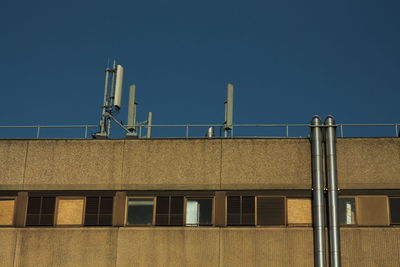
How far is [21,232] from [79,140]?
4.63 meters

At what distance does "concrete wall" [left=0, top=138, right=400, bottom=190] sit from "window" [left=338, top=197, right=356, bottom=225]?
58cm

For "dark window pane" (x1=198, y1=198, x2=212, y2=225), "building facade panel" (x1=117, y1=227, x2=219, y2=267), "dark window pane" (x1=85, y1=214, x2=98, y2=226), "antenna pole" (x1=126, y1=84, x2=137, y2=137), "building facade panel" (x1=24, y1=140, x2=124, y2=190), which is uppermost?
"antenna pole" (x1=126, y1=84, x2=137, y2=137)

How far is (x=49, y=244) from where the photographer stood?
27.2m

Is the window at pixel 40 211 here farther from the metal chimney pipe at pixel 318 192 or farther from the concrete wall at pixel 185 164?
the metal chimney pipe at pixel 318 192

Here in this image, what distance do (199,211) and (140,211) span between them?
2.52m

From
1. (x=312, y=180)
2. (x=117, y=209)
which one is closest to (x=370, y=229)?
(x=312, y=180)

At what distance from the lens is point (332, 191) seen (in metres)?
26.5

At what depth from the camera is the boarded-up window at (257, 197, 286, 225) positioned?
88.1 ft

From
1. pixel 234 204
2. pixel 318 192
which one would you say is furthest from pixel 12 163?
pixel 318 192

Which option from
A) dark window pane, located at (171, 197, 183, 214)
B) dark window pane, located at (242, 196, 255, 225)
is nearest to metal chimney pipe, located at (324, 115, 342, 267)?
dark window pane, located at (242, 196, 255, 225)

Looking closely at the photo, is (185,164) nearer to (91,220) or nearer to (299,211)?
(91,220)

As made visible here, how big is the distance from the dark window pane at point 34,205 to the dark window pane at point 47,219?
13.1 inches

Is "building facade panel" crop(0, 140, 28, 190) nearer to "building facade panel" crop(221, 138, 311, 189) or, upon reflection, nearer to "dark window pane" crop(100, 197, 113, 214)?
"dark window pane" crop(100, 197, 113, 214)

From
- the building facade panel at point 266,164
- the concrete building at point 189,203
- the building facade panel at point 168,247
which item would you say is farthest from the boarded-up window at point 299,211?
the building facade panel at point 168,247
